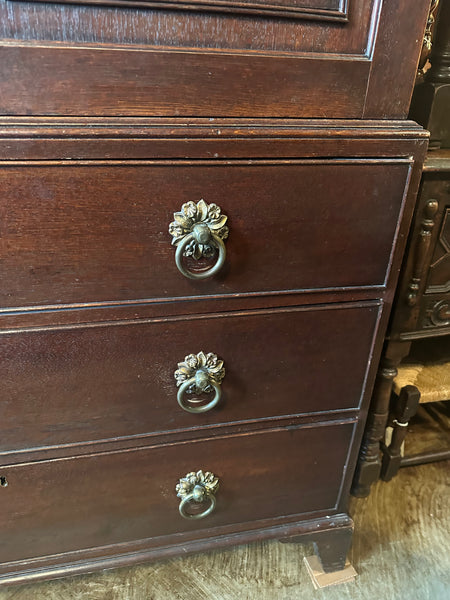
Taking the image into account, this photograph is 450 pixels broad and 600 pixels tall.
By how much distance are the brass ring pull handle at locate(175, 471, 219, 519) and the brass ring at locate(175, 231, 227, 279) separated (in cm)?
37

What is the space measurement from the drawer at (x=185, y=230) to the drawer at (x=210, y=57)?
74mm

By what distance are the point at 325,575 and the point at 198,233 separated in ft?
2.63

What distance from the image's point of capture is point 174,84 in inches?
22.1

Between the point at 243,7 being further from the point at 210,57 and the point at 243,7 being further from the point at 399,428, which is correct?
the point at 399,428

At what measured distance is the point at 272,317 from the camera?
27.1 inches

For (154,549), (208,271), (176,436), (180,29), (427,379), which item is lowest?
(154,549)

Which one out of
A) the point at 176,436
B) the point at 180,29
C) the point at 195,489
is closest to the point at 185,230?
the point at 180,29

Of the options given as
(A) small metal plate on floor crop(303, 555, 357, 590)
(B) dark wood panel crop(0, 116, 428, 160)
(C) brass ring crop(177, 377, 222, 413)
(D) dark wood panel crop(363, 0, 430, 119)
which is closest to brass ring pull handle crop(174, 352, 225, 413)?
(C) brass ring crop(177, 377, 222, 413)

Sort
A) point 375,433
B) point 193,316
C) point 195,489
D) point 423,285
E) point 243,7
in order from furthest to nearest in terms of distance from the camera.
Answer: point 375,433 < point 423,285 < point 195,489 < point 193,316 < point 243,7

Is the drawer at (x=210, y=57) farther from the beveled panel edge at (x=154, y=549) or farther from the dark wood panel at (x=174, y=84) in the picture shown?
the beveled panel edge at (x=154, y=549)

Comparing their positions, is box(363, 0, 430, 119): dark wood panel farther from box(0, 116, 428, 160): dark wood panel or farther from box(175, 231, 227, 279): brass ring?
box(175, 231, 227, 279): brass ring

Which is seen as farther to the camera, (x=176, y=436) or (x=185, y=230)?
(x=176, y=436)

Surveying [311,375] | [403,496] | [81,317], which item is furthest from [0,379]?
[403,496]

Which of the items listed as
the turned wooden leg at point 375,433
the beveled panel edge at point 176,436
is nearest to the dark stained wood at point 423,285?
the turned wooden leg at point 375,433
